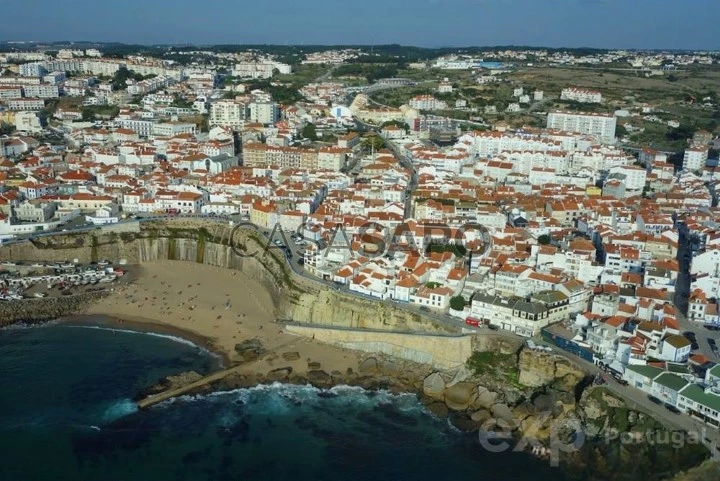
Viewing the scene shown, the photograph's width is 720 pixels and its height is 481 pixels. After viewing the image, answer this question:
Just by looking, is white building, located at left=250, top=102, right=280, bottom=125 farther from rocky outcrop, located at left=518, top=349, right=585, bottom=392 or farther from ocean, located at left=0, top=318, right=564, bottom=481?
rocky outcrop, located at left=518, top=349, right=585, bottom=392

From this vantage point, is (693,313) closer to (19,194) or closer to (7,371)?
(7,371)

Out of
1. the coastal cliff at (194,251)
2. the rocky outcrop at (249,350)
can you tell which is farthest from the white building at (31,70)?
the rocky outcrop at (249,350)

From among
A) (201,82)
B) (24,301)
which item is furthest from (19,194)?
(201,82)

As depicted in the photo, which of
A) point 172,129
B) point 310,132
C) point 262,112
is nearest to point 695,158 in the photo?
point 310,132

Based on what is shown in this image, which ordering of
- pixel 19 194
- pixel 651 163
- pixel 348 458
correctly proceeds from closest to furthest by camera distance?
pixel 348 458
pixel 19 194
pixel 651 163

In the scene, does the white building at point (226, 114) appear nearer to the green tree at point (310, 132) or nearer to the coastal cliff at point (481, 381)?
the green tree at point (310, 132)

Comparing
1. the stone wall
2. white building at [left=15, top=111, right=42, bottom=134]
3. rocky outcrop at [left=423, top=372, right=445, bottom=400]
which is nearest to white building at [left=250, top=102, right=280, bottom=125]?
white building at [left=15, top=111, right=42, bottom=134]
